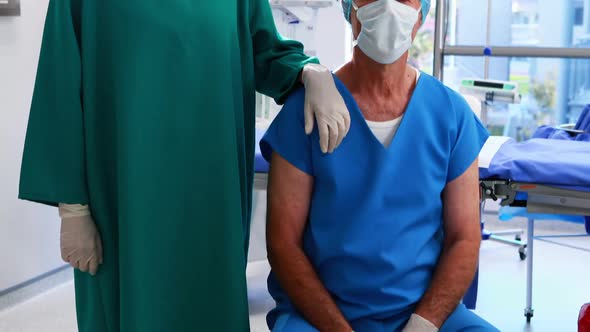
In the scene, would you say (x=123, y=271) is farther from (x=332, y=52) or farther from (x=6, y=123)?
(x=332, y=52)

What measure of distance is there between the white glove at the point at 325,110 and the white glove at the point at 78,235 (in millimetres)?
469

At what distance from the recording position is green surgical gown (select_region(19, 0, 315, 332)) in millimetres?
1456

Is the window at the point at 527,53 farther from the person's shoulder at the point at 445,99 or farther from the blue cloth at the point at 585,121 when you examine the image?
the person's shoulder at the point at 445,99

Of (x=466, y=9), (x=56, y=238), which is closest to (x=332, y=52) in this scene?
(x=466, y=9)

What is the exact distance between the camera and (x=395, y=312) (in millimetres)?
1588

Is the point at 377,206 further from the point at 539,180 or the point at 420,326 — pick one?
the point at 539,180

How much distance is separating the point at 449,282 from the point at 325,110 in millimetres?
434

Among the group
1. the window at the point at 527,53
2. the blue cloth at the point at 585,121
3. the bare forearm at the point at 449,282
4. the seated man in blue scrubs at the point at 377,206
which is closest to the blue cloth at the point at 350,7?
the seated man in blue scrubs at the point at 377,206

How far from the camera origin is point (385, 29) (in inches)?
61.7

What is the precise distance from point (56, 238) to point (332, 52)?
7.19 ft

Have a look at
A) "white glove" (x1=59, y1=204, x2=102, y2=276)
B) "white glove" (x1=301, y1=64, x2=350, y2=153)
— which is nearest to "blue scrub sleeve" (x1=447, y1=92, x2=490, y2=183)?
"white glove" (x1=301, y1=64, x2=350, y2=153)

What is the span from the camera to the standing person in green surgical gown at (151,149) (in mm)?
1456

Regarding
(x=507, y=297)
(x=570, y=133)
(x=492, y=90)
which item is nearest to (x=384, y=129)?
(x=570, y=133)

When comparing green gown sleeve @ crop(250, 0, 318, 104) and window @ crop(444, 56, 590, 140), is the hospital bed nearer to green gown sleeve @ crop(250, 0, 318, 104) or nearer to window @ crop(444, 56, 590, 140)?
green gown sleeve @ crop(250, 0, 318, 104)
